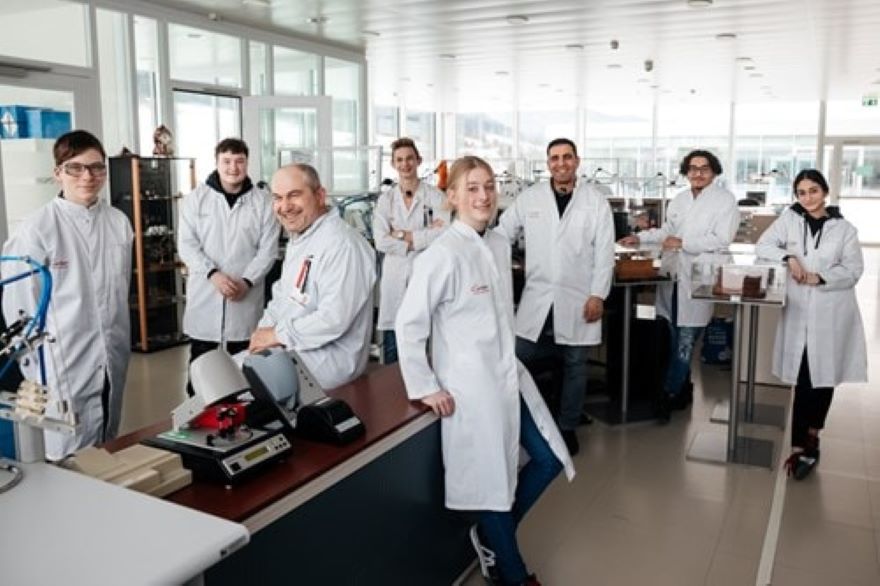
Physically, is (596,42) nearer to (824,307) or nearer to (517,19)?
(517,19)

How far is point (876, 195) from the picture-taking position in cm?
1496

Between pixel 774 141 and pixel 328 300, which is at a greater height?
pixel 774 141

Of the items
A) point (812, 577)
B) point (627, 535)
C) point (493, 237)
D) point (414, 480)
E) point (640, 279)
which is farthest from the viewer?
point (640, 279)

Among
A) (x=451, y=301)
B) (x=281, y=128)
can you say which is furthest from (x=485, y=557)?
(x=281, y=128)

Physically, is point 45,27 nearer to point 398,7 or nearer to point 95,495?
point 398,7

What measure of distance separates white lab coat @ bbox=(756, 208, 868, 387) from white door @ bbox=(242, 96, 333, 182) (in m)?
4.70

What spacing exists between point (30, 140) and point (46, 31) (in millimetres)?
859

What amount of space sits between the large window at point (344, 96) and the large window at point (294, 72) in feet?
→ 0.70

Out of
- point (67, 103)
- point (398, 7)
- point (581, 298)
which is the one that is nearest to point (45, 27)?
point (67, 103)

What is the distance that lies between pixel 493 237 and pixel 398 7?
15.6 feet

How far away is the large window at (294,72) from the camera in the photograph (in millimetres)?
8117

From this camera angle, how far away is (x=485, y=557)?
243cm

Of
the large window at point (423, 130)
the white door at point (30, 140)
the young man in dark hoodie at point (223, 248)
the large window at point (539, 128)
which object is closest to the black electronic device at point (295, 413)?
the young man in dark hoodie at point (223, 248)

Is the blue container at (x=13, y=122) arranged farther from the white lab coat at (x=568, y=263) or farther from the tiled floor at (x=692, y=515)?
the white lab coat at (x=568, y=263)
